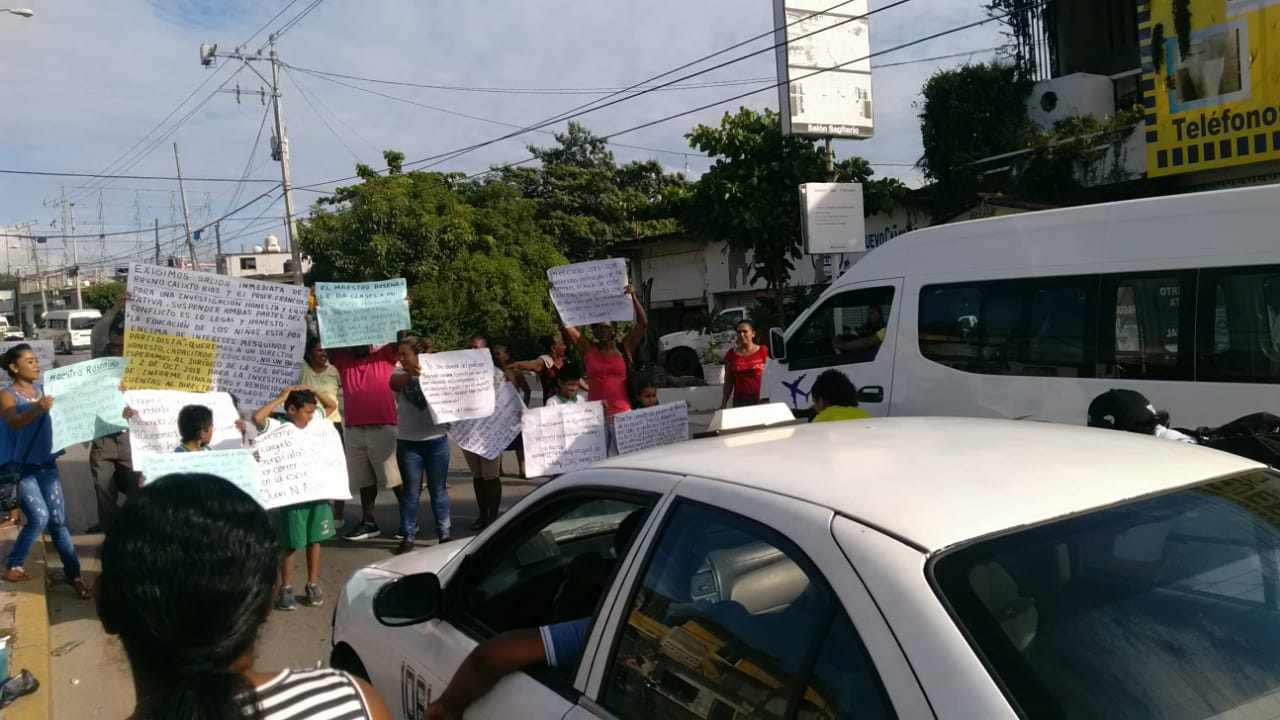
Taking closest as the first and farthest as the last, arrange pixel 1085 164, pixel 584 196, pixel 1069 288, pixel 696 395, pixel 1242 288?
pixel 1242 288 → pixel 1069 288 → pixel 696 395 → pixel 1085 164 → pixel 584 196

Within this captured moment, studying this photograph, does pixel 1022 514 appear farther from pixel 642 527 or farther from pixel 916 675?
pixel 642 527

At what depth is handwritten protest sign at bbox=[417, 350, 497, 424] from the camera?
6.98 m

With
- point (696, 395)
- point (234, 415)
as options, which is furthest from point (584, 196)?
point (234, 415)

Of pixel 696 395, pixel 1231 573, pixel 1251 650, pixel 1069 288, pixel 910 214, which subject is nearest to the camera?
pixel 1251 650

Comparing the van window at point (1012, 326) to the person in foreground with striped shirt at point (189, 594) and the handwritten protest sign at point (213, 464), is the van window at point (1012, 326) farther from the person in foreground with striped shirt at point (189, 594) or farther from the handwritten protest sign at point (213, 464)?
the person in foreground with striped shirt at point (189, 594)

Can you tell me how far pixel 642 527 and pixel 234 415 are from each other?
4854 mm

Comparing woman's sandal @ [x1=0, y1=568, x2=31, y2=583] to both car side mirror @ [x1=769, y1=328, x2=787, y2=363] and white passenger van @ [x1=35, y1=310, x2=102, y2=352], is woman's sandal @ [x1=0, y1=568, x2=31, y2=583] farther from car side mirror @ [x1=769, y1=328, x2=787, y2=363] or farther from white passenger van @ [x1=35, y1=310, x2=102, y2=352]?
white passenger van @ [x1=35, y1=310, x2=102, y2=352]

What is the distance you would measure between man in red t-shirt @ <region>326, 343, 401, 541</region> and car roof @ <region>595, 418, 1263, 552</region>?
5.12m

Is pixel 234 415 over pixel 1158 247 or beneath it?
beneath

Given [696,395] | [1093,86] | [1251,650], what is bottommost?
[696,395]

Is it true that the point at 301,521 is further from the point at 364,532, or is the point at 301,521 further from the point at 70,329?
the point at 70,329

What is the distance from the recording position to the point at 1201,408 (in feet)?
18.1

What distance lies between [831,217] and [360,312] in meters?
7.85

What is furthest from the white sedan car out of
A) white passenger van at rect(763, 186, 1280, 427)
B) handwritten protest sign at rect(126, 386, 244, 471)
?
handwritten protest sign at rect(126, 386, 244, 471)
